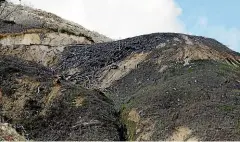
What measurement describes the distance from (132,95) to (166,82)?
5.42 feet

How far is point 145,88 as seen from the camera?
1014 inches

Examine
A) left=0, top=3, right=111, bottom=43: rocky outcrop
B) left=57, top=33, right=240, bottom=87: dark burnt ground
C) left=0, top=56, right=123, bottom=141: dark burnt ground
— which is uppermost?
left=0, top=3, right=111, bottom=43: rocky outcrop

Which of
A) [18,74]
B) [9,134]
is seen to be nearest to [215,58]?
[18,74]

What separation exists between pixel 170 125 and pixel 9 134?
573 centimetres

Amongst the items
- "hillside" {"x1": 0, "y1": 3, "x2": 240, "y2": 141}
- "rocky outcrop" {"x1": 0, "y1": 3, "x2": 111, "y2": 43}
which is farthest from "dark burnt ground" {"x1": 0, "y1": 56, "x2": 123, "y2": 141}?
"rocky outcrop" {"x1": 0, "y1": 3, "x2": 111, "y2": 43}

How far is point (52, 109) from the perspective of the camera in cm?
2341

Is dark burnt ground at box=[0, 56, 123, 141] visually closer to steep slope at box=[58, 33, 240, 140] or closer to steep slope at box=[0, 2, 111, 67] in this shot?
steep slope at box=[58, 33, 240, 140]

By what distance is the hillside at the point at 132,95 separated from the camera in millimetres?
20812

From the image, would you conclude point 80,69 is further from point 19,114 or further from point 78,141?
point 78,141

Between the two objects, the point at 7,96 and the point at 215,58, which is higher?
the point at 215,58

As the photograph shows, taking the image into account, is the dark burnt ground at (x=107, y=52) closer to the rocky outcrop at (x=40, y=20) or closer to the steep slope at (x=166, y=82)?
the steep slope at (x=166, y=82)

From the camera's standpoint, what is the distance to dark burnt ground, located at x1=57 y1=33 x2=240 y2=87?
105ft

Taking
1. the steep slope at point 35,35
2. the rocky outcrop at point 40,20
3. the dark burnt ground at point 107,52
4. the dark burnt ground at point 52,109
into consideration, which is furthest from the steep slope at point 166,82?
the rocky outcrop at point 40,20

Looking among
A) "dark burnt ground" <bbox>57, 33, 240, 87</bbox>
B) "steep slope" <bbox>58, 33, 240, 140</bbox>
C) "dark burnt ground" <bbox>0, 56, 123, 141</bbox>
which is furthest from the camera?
"dark burnt ground" <bbox>57, 33, 240, 87</bbox>
